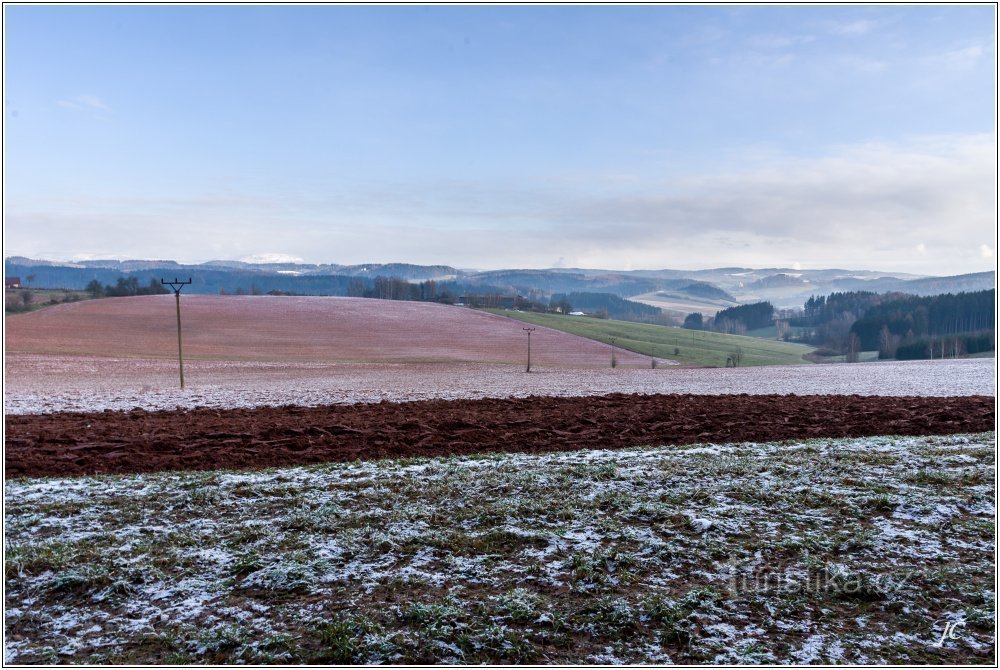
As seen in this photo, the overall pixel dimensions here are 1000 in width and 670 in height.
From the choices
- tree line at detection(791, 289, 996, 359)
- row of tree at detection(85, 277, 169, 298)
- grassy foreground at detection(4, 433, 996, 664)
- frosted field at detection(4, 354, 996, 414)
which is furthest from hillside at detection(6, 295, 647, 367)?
Result: grassy foreground at detection(4, 433, 996, 664)

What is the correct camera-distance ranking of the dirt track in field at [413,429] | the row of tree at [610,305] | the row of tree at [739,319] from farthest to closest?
the row of tree at [610,305] < the row of tree at [739,319] < the dirt track in field at [413,429]

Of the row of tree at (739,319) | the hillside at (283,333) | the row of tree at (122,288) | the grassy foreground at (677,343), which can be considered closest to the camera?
the hillside at (283,333)

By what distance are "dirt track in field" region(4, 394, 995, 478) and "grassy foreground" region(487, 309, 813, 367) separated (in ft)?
121

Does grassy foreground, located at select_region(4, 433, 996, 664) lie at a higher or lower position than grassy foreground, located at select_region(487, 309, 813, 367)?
higher

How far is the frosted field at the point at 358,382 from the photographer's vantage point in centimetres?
2089

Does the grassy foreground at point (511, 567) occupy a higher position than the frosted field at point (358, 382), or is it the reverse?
the grassy foreground at point (511, 567)

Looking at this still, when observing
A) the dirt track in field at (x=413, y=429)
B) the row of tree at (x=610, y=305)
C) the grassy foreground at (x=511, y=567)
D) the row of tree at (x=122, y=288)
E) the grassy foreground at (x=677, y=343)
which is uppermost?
the row of tree at (x=122, y=288)

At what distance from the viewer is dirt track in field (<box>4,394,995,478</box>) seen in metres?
10.4

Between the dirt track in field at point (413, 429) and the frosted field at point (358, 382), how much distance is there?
174 inches

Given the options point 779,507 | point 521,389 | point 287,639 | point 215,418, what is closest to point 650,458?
point 779,507

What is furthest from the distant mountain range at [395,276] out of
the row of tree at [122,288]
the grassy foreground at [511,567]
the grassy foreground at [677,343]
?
the grassy foreground at [511,567]

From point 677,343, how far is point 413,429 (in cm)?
5596

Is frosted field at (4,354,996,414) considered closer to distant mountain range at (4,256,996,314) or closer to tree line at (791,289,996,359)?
distant mountain range at (4,256,996,314)

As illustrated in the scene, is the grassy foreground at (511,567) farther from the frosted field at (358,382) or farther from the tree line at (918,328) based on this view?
the tree line at (918,328)
